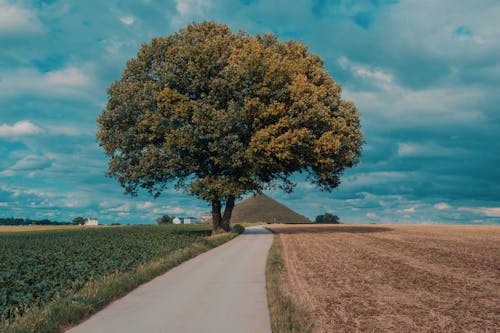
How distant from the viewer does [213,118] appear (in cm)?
3916

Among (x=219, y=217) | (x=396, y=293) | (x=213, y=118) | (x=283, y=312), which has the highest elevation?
(x=213, y=118)

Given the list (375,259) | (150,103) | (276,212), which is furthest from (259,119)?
(276,212)

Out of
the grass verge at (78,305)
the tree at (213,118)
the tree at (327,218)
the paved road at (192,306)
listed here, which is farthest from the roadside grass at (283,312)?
the tree at (327,218)

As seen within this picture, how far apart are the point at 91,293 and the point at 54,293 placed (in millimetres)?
1937

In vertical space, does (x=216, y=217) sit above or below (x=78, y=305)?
above

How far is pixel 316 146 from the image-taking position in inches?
1726

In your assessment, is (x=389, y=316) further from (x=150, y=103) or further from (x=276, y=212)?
(x=276, y=212)

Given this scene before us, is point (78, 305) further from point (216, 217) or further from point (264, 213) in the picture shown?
point (264, 213)

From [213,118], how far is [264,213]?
459 ft

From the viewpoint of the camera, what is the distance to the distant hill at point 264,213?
170 m

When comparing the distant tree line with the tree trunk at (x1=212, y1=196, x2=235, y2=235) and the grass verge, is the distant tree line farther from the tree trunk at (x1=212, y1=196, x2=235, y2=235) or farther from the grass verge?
the grass verge

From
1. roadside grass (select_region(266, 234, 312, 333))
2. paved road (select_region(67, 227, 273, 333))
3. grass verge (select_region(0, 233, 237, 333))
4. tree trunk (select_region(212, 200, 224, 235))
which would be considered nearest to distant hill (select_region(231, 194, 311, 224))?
tree trunk (select_region(212, 200, 224, 235))

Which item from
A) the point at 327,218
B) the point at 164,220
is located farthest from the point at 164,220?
the point at 327,218

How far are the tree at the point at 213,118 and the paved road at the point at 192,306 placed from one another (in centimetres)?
2294
